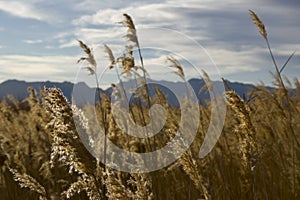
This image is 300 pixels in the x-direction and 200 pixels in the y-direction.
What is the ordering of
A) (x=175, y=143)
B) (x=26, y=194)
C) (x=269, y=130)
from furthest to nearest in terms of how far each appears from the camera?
(x=26, y=194) < (x=269, y=130) < (x=175, y=143)

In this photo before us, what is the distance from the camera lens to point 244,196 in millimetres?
4004

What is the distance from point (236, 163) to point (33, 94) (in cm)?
246

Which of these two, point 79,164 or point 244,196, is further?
point 244,196

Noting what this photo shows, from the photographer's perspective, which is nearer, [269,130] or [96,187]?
[96,187]

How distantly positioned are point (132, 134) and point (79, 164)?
2320 mm

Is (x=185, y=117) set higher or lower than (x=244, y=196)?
higher

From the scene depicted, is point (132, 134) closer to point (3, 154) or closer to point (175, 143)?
point (3, 154)

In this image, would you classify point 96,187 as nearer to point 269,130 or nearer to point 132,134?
point 132,134

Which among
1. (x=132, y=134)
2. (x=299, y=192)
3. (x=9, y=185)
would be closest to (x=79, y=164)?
(x=132, y=134)

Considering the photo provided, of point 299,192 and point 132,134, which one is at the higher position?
point 132,134

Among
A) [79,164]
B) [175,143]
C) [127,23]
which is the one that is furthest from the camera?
[127,23]

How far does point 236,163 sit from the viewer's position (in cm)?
511

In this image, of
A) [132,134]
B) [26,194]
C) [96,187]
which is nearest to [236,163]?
[132,134]

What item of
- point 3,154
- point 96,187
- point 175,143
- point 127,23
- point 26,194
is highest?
point 127,23
